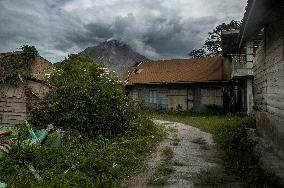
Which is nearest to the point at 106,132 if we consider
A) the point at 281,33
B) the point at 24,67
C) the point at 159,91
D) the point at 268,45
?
the point at 268,45

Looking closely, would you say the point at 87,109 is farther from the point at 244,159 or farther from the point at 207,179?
the point at 207,179

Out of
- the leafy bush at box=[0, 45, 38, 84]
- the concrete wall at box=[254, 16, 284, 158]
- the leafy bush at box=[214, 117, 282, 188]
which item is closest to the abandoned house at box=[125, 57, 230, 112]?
the leafy bush at box=[0, 45, 38, 84]

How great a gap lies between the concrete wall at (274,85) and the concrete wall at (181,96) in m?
16.7

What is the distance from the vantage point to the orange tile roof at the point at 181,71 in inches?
1216

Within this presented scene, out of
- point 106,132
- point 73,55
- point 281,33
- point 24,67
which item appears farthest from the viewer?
point 73,55

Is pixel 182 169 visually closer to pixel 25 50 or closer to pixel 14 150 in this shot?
pixel 14 150

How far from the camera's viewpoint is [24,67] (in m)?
24.6

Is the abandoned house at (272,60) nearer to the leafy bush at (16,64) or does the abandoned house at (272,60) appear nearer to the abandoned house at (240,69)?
the abandoned house at (240,69)

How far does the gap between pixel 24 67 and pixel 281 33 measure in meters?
19.2

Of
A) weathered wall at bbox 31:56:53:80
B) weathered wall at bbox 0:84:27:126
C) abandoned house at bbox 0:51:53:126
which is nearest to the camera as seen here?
abandoned house at bbox 0:51:53:126

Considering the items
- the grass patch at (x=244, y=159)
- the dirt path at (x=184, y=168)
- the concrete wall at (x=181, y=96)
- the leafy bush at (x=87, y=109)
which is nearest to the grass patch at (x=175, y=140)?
the dirt path at (x=184, y=168)

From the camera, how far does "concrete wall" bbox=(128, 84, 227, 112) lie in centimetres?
3025

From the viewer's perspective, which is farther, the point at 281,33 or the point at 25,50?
the point at 25,50

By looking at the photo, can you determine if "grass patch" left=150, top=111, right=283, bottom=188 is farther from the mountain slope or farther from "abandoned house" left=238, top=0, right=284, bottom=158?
the mountain slope
